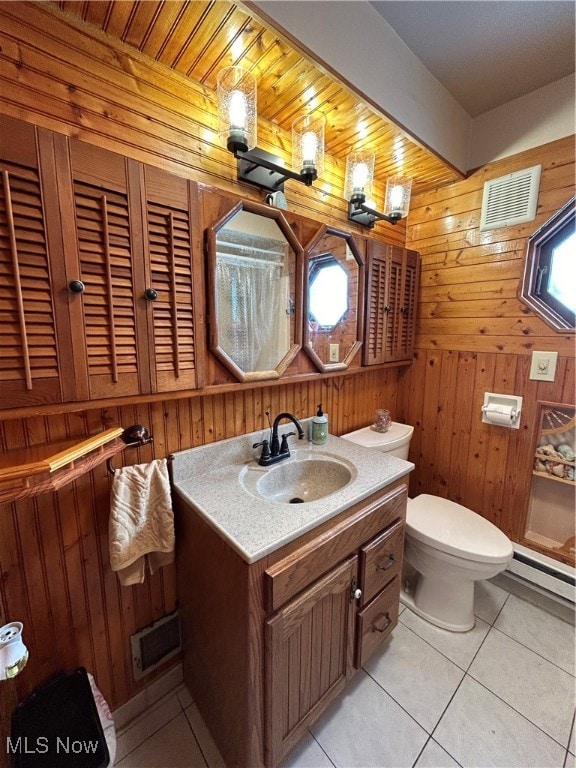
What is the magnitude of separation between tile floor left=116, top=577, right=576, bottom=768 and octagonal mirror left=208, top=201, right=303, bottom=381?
129cm

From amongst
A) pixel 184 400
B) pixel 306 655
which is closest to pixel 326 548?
pixel 306 655

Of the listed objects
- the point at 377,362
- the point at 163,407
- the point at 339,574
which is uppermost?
the point at 377,362

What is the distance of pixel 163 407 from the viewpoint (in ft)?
3.56

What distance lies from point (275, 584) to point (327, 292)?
3.86ft

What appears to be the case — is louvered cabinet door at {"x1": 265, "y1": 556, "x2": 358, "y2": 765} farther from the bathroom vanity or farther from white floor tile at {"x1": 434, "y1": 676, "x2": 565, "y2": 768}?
white floor tile at {"x1": 434, "y1": 676, "x2": 565, "y2": 768}

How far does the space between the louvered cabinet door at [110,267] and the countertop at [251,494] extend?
0.39 metres

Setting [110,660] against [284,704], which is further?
[110,660]

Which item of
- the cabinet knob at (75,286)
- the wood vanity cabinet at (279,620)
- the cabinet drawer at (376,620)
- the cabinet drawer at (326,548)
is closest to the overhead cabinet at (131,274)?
the cabinet knob at (75,286)

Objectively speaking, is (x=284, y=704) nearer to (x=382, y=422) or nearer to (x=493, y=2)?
(x=382, y=422)

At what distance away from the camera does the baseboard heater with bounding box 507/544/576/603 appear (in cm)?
150

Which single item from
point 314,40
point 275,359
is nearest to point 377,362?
point 275,359

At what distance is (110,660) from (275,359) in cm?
123

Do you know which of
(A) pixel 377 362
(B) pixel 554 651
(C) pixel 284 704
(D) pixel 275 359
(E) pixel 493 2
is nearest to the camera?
(C) pixel 284 704

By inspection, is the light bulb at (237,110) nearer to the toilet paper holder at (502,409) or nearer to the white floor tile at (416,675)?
the toilet paper holder at (502,409)
